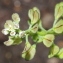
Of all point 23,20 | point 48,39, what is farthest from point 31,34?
point 23,20

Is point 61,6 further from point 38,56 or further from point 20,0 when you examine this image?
point 20,0

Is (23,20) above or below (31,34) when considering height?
above

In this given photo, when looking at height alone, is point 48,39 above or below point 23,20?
below

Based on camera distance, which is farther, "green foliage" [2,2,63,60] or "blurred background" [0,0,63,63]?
"blurred background" [0,0,63,63]

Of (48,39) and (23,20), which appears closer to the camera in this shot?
(48,39)

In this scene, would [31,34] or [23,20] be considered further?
[23,20]

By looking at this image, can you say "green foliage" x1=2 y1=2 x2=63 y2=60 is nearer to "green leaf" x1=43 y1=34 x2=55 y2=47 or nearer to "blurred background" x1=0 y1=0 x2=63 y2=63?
"green leaf" x1=43 y1=34 x2=55 y2=47

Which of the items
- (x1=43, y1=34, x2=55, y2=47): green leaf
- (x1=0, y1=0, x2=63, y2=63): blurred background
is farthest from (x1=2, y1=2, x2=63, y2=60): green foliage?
(x1=0, y1=0, x2=63, y2=63): blurred background

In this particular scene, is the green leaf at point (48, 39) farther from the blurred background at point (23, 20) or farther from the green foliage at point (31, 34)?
the blurred background at point (23, 20)

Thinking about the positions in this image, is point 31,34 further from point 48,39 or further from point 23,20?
point 23,20
